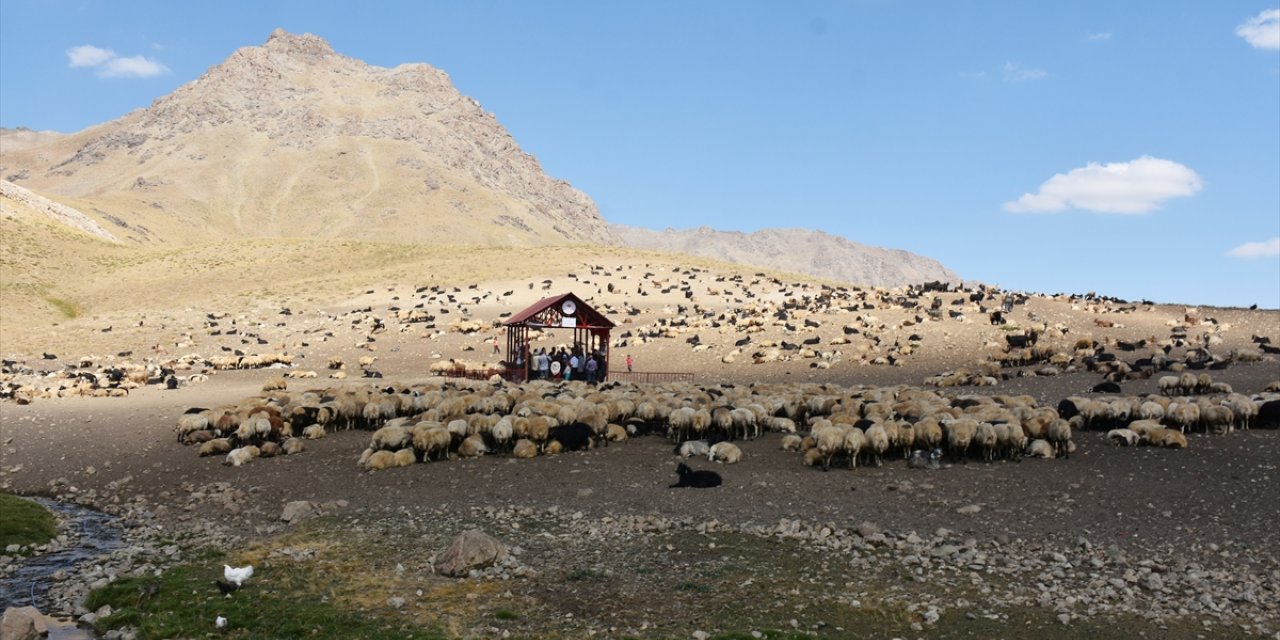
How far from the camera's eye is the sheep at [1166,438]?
1933 centimetres

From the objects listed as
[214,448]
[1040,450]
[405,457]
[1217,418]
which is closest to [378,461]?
[405,457]

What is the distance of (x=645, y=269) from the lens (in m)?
74.5

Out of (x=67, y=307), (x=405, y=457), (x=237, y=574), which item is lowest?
(x=237, y=574)

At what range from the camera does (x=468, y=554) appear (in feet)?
45.0

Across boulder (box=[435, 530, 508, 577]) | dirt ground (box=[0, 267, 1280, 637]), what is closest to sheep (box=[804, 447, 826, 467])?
dirt ground (box=[0, 267, 1280, 637])

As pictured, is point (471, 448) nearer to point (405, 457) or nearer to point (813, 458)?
point (405, 457)

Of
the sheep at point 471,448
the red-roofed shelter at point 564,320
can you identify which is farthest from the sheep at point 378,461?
the red-roofed shelter at point 564,320

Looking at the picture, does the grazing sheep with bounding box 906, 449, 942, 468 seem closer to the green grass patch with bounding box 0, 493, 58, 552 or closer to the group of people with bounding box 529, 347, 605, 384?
the green grass patch with bounding box 0, 493, 58, 552

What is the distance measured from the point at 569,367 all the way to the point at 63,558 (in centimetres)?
2282

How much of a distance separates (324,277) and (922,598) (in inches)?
2728

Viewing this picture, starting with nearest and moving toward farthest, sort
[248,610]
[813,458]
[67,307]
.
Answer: [248,610] → [813,458] → [67,307]

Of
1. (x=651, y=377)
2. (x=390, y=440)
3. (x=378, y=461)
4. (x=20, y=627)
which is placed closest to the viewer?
(x=20, y=627)

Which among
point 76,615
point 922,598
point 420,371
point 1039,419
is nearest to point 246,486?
point 76,615

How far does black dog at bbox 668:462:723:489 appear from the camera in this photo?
717 inches
